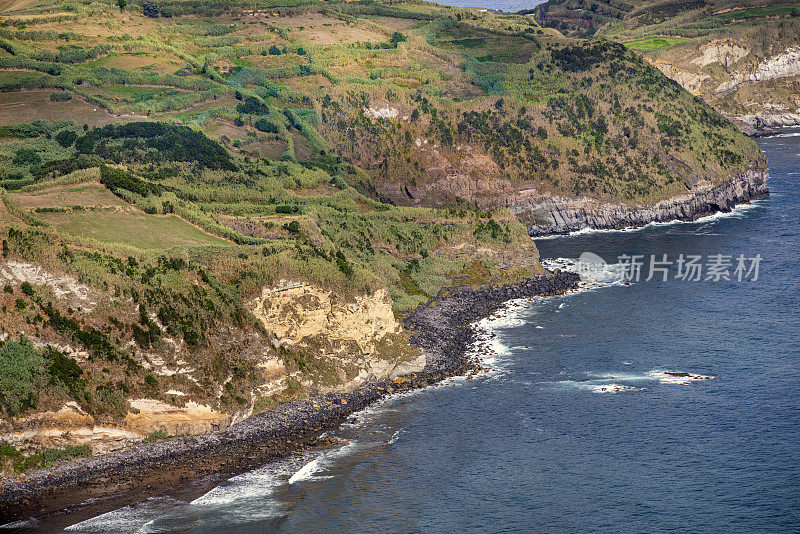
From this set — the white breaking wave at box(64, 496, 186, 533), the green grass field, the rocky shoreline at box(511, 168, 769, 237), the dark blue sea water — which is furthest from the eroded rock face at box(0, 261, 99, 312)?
the rocky shoreline at box(511, 168, 769, 237)

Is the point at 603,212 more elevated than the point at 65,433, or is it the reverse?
the point at 603,212

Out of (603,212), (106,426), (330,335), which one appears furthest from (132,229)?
(603,212)

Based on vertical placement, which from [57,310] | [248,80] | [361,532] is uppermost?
[248,80]

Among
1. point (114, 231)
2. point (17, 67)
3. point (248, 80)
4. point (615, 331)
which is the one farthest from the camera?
point (248, 80)

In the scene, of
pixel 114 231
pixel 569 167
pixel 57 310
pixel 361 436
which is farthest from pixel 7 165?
pixel 569 167

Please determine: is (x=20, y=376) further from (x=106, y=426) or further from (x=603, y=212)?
(x=603, y=212)

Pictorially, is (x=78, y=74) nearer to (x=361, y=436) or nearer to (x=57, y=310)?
(x=57, y=310)

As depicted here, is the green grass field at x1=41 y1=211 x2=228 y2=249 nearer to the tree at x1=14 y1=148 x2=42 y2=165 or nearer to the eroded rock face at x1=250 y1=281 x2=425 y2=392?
the eroded rock face at x1=250 y1=281 x2=425 y2=392
